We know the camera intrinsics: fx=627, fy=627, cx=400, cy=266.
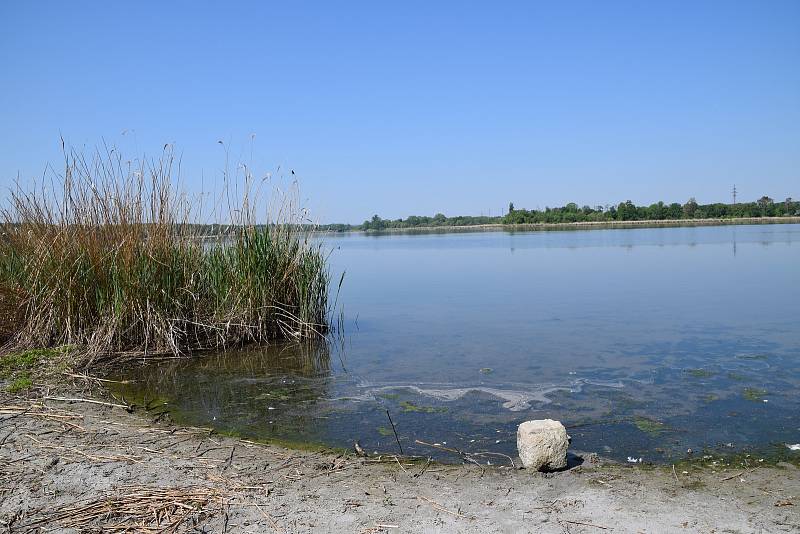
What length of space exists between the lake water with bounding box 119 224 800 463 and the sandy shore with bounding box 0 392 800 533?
0.52 m

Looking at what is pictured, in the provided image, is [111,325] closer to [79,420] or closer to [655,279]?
[79,420]

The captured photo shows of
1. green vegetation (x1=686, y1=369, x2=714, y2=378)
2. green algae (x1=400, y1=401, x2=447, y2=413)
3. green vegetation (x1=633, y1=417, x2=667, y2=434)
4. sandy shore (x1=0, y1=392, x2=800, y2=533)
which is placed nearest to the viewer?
sandy shore (x1=0, y1=392, x2=800, y2=533)

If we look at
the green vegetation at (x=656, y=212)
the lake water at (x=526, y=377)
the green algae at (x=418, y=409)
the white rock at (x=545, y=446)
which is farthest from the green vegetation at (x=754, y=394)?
the green vegetation at (x=656, y=212)

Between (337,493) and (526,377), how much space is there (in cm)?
355

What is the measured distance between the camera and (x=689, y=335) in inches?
347

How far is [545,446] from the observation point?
13.4 feet

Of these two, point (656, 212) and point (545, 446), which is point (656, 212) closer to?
point (656, 212)

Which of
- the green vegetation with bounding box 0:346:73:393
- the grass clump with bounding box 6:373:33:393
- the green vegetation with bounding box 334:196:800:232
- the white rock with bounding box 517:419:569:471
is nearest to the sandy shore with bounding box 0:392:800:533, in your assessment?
the white rock with bounding box 517:419:569:471

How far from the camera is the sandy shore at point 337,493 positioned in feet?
11.0

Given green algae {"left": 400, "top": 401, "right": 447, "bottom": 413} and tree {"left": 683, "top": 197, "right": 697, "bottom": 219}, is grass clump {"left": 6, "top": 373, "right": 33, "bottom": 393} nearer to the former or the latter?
green algae {"left": 400, "top": 401, "right": 447, "bottom": 413}

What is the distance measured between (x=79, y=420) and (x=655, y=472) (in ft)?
14.6

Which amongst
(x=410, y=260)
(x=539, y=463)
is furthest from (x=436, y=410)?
(x=410, y=260)

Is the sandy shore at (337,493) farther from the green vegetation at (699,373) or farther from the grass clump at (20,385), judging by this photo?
the green vegetation at (699,373)

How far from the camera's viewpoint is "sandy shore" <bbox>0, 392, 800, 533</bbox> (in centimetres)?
334
